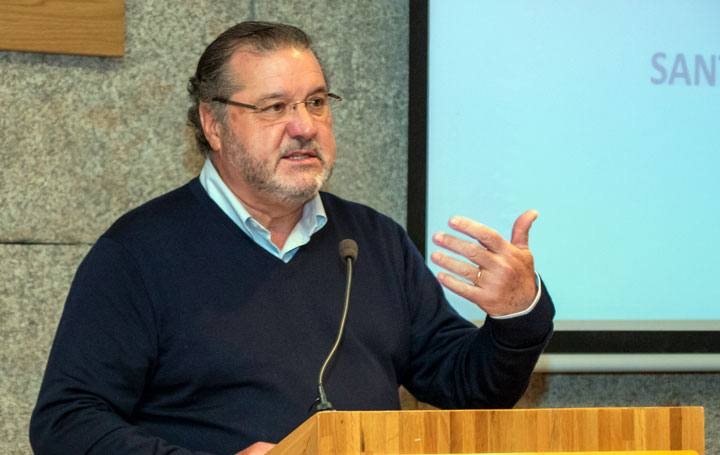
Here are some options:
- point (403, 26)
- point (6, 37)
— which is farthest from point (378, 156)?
point (6, 37)

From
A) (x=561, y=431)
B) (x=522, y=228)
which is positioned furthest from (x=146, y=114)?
(x=561, y=431)

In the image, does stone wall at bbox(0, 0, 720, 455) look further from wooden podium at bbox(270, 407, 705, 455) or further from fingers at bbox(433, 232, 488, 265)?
wooden podium at bbox(270, 407, 705, 455)

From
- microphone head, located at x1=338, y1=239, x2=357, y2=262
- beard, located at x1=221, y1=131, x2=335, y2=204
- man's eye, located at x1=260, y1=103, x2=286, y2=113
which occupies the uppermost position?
man's eye, located at x1=260, y1=103, x2=286, y2=113

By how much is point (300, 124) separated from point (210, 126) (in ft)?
0.87

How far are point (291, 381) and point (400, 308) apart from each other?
0.34m

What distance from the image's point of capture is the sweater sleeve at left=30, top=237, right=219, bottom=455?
1.59 meters

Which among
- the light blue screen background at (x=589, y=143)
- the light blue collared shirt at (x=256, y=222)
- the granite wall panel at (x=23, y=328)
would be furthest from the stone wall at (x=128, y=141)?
the light blue collared shirt at (x=256, y=222)

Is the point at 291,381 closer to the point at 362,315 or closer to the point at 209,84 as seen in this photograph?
the point at 362,315

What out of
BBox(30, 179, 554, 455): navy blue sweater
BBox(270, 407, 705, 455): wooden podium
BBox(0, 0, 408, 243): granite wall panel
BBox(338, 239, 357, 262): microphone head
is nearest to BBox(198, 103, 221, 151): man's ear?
BBox(30, 179, 554, 455): navy blue sweater

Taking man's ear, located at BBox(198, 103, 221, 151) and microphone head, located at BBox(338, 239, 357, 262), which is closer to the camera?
microphone head, located at BBox(338, 239, 357, 262)

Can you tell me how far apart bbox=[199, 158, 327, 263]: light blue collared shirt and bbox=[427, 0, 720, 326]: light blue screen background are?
48 cm

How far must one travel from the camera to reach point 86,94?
7.56 ft

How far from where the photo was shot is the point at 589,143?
248 centimetres

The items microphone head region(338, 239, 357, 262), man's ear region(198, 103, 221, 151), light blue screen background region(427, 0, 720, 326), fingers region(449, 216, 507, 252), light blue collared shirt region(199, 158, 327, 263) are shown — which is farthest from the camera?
light blue screen background region(427, 0, 720, 326)
